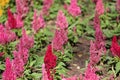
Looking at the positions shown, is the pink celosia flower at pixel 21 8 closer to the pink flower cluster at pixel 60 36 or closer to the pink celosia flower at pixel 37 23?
the pink celosia flower at pixel 37 23

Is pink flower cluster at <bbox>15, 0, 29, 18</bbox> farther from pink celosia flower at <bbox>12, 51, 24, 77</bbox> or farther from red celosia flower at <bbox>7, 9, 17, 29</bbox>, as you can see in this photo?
pink celosia flower at <bbox>12, 51, 24, 77</bbox>

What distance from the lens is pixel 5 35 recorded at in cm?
907

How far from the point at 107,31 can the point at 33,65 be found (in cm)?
257

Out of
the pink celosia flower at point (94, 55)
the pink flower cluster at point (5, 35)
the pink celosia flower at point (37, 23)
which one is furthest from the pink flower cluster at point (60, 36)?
the pink flower cluster at point (5, 35)

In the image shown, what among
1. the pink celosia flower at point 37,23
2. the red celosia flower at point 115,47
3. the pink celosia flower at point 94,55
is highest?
the pink celosia flower at point 37,23

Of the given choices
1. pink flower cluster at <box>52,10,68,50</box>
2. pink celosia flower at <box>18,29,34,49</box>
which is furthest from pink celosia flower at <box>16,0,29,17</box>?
pink celosia flower at <box>18,29,34,49</box>

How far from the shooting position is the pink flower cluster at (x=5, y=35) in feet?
29.6

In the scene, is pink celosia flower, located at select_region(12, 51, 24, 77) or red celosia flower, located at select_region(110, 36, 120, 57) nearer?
pink celosia flower, located at select_region(12, 51, 24, 77)

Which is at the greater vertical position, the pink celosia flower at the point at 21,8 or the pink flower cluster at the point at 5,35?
the pink celosia flower at the point at 21,8

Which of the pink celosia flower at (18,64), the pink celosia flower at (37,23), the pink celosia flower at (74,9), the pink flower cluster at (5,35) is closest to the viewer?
the pink celosia flower at (18,64)

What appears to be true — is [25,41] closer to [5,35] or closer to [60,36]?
[5,35]

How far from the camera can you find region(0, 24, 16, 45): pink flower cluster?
9.01 meters

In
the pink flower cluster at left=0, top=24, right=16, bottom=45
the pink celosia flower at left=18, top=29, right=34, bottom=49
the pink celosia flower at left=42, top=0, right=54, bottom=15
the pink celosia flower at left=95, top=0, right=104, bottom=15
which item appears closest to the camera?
the pink celosia flower at left=18, top=29, right=34, bottom=49

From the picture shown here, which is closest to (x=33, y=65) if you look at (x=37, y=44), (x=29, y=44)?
(x=29, y=44)
